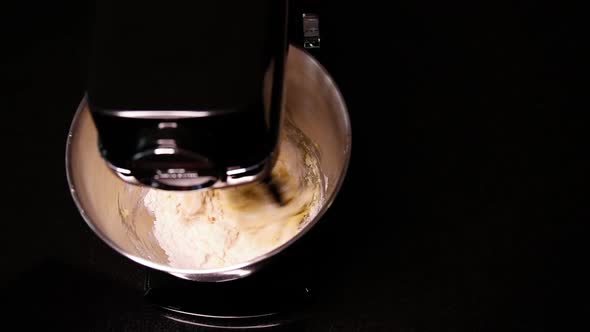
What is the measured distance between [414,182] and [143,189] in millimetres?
427

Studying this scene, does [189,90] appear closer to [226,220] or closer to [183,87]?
[183,87]

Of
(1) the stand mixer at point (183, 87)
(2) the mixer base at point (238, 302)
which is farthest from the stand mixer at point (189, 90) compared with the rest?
(2) the mixer base at point (238, 302)

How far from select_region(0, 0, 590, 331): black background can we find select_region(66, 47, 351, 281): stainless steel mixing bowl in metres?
0.06

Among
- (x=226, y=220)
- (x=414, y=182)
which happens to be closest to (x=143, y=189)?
(x=226, y=220)

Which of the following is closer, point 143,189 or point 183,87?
point 183,87

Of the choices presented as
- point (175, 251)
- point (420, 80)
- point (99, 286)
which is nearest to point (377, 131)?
point (420, 80)

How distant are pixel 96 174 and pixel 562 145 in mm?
699

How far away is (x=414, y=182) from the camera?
938mm

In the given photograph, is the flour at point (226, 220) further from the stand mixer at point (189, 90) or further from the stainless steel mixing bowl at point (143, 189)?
the stand mixer at point (189, 90)

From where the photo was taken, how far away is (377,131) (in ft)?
3.17

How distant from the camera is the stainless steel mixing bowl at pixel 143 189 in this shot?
2.57 ft

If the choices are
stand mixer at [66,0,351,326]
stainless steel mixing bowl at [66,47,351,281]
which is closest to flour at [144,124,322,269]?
stainless steel mixing bowl at [66,47,351,281]

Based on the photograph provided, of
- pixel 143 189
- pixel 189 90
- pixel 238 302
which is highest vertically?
pixel 189 90

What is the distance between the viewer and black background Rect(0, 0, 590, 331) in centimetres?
89
